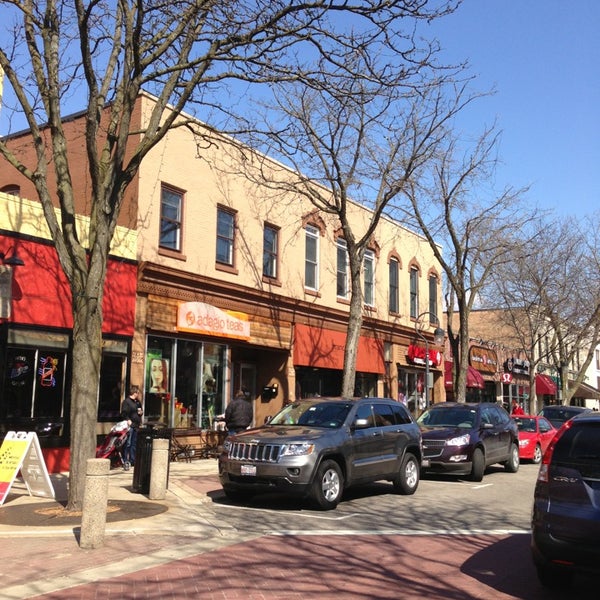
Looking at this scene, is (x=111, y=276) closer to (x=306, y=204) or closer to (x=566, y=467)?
(x=306, y=204)

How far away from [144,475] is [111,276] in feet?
Answer: 18.3

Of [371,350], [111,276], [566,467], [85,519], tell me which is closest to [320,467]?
[85,519]

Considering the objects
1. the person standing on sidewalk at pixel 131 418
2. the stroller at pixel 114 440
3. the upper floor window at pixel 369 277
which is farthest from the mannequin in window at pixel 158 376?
the upper floor window at pixel 369 277

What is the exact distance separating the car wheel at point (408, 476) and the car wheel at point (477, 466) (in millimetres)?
2288

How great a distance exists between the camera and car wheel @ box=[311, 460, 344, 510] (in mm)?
10125

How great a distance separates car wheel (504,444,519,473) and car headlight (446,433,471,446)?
2676 millimetres

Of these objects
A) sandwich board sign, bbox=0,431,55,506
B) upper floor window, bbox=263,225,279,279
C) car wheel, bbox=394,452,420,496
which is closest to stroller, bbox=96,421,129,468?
sandwich board sign, bbox=0,431,55,506

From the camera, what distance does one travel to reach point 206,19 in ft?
35.4

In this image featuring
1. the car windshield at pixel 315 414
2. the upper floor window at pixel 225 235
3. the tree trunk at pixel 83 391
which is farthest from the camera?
the upper floor window at pixel 225 235

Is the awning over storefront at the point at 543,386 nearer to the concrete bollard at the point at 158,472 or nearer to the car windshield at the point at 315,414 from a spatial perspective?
the car windshield at the point at 315,414

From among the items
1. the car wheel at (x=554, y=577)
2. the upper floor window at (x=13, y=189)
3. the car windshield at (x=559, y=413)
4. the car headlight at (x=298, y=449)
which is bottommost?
the car wheel at (x=554, y=577)

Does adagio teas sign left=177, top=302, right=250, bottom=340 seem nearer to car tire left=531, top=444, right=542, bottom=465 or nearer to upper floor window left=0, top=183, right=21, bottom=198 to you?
upper floor window left=0, top=183, right=21, bottom=198

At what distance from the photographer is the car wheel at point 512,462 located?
1678cm

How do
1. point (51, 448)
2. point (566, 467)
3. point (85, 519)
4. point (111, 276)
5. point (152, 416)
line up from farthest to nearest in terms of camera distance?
1. point (152, 416)
2. point (111, 276)
3. point (51, 448)
4. point (85, 519)
5. point (566, 467)
